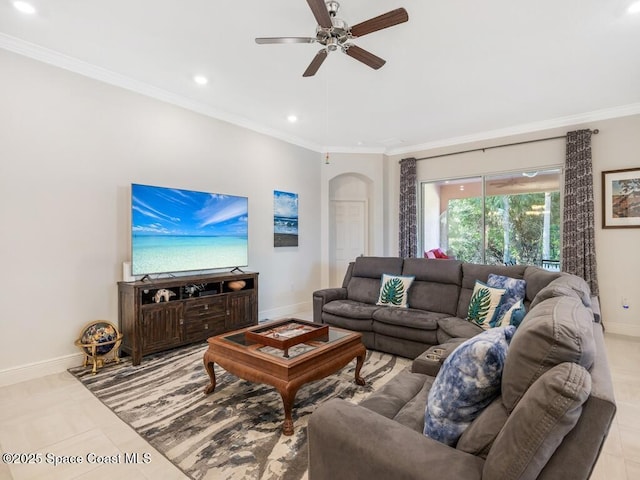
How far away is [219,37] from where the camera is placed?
9.20ft

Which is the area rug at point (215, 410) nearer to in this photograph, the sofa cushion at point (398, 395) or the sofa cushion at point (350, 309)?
the sofa cushion at point (350, 309)

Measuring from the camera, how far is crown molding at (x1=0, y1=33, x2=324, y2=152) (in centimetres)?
287

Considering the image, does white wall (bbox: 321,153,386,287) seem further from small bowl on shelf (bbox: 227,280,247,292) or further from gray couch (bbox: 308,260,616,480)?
gray couch (bbox: 308,260,616,480)

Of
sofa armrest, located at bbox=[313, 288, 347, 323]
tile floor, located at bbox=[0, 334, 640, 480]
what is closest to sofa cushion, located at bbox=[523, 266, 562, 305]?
tile floor, located at bbox=[0, 334, 640, 480]

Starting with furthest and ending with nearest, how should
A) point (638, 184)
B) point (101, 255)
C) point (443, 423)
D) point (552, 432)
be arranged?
point (638, 184), point (101, 255), point (443, 423), point (552, 432)

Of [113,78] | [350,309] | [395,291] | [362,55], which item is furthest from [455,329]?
[113,78]

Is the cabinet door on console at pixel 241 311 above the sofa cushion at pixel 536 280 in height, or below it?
below

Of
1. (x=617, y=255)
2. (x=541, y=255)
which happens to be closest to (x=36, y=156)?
(x=541, y=255)

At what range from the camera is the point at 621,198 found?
4.25m

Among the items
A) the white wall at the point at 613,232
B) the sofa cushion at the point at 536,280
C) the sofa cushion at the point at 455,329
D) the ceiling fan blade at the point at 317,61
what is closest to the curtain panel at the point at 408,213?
the white wall at the point at 613,232

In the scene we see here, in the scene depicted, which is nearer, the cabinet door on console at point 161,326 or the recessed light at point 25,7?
the recessed light at point 25,7

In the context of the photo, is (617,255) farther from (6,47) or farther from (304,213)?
(6,47)

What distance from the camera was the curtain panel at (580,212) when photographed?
170 inches

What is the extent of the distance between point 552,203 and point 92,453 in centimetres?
590
